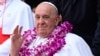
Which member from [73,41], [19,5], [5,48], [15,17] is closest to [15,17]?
[15,17]

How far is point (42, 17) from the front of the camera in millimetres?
5719

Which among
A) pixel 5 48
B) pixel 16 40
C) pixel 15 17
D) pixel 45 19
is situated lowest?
pixel 5 48

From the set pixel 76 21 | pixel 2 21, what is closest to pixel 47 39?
pixel 76 21

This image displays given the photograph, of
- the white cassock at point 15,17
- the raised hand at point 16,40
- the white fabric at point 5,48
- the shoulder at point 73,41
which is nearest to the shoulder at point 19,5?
the white cassock at point 15,17

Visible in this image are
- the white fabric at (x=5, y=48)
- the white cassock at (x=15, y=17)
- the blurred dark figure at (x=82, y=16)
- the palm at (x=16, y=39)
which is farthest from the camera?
the white cassock at (x=15, y=17)

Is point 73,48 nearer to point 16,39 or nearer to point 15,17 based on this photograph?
point 16,39

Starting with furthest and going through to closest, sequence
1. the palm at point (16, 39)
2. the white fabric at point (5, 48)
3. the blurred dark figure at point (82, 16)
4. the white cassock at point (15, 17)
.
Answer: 1. the white cassock at point (15, 17)
2. the white fabric at point (5, 48)
3. the blurred dark figure at point (82, 16)
4. the palm at point (16, 39)

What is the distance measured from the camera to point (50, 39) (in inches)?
228

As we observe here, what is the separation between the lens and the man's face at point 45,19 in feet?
18.7

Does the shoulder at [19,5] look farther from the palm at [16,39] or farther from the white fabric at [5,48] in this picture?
the palm at [16,39]

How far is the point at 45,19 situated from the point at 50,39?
25 cm

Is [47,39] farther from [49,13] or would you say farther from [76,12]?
[76,12]

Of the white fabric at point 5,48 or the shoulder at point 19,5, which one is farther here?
the shoulder at point 19,5

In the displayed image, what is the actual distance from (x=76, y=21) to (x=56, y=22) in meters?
0.76
